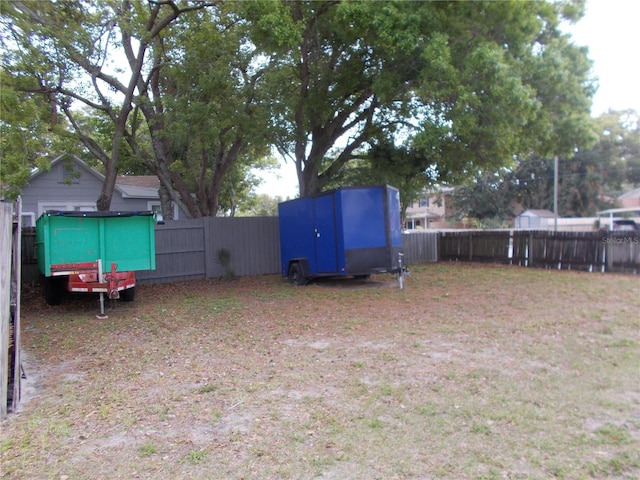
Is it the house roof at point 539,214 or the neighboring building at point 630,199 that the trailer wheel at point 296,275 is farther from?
the neighboring building at point 630,199

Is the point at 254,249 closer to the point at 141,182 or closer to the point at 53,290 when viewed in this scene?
the point at 53,290

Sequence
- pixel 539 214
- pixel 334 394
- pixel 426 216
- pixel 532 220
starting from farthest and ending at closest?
pixel 426 216 → pixel 539 214 → pixel 532 220 → pixel 334 394

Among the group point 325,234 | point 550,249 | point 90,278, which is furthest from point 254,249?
point 550,249

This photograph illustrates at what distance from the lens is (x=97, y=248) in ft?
32.4

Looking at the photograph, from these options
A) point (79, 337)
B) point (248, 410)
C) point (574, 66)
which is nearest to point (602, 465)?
point (248, 410)

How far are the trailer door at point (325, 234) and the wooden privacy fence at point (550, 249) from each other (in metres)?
8.88

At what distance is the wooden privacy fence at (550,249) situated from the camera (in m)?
15.0

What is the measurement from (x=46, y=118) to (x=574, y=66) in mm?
13623

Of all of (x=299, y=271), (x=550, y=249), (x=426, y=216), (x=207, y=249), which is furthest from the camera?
(x=426, y=216)

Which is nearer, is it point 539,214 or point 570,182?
point 539,214

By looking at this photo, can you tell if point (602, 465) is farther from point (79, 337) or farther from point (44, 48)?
point (44, 48)

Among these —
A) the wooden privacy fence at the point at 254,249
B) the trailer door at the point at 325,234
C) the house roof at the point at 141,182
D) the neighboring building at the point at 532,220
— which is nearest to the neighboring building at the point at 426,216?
the neighboring building at the point at 532,220

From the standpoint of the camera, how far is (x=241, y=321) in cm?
890

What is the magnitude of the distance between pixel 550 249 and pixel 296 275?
369 inches
